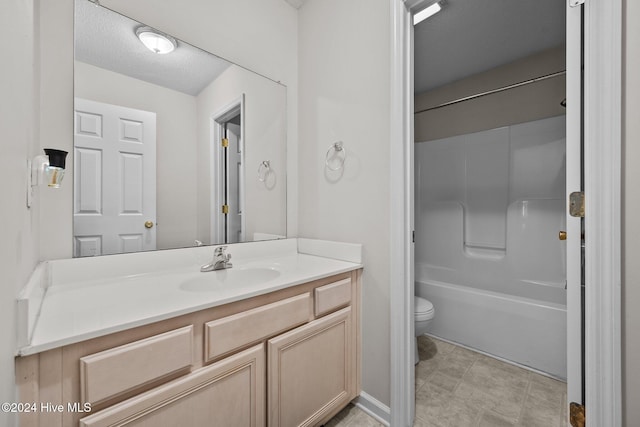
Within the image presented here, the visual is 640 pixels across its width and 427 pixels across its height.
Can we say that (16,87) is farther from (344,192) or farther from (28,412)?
(344,192)

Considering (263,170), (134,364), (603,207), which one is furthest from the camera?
(263,170)

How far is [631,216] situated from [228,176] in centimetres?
172

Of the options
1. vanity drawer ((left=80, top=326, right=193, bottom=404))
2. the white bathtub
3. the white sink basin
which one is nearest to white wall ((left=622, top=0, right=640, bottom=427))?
the white bathtub

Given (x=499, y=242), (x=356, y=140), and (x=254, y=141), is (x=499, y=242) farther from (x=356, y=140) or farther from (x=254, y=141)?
(x=254, y=141)


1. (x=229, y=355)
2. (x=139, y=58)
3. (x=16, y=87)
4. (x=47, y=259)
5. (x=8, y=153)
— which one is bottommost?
(x=229, y=355)

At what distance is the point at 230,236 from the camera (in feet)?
5.28

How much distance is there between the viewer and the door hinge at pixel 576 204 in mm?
917

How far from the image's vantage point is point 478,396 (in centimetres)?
160

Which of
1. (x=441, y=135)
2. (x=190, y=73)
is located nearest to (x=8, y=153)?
(x=190, y=73)

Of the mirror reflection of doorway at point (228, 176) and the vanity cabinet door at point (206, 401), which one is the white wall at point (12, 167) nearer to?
the vanity cabinet door at point (206, 401)

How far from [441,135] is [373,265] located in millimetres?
1955

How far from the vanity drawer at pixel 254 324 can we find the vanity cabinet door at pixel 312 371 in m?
0.05

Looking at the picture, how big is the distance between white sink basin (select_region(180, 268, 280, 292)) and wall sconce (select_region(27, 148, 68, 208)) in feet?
1.84

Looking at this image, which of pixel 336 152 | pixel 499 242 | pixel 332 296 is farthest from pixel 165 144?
pixel 499 242
